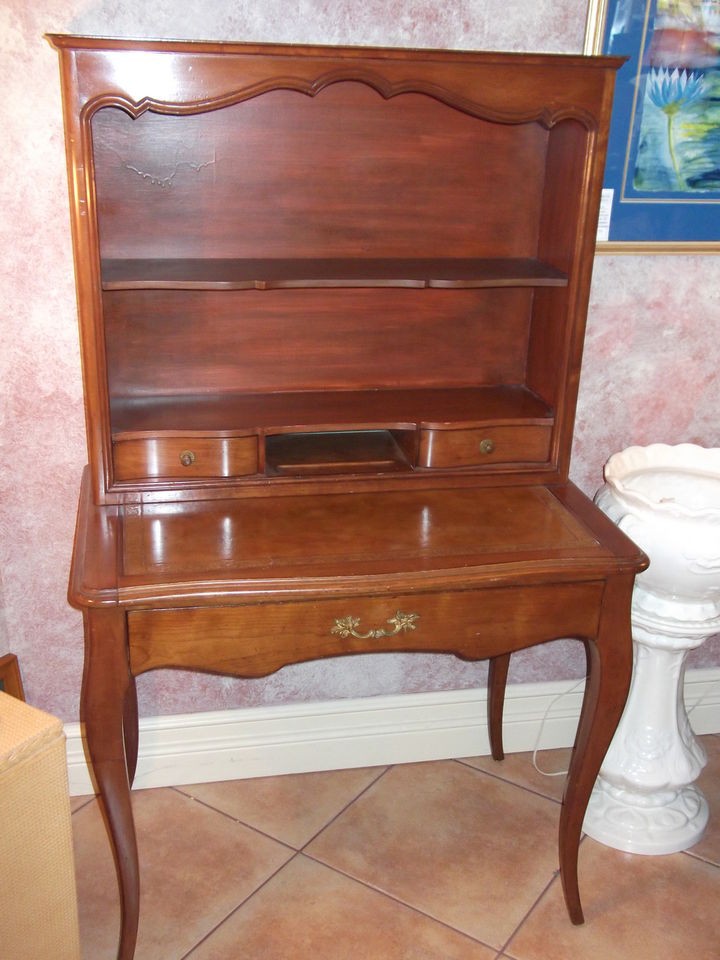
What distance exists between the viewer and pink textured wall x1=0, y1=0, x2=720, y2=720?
1.81m

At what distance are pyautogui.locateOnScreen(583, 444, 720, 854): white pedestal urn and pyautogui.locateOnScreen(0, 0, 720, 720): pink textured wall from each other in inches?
6.3

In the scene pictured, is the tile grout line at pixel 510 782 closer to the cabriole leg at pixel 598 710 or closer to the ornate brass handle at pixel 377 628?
the cabriole leg at pixel 598 710

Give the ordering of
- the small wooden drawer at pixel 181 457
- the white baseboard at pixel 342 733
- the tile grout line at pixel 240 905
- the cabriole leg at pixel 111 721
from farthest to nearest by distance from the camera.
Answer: the white baseboard at pixel 342 733
the tile grout line at pixel 240 905
the small wooden drawer at pixel 181 457
the cabriole leg at pixel 111 721

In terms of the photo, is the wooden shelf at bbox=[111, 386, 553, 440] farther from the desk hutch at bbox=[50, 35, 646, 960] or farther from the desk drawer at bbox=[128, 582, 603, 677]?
the desk drawer at bbox=[128, 582, 603, 677]

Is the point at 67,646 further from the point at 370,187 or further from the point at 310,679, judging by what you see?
the point at 370,187

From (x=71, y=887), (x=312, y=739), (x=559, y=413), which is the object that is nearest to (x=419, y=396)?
(x=559, y=413)

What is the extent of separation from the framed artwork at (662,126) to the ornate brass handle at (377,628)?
100 centimetres

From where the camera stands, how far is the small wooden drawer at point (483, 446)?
6.27ft

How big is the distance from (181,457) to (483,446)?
24.0 inches

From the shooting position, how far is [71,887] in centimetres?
156

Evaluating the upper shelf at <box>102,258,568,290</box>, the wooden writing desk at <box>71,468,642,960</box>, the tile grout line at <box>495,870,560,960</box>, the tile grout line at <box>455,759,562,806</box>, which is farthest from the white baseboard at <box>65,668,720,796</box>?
the upper shelf at <box>102,258,568,290</box>

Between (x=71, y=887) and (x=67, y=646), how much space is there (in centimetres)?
74

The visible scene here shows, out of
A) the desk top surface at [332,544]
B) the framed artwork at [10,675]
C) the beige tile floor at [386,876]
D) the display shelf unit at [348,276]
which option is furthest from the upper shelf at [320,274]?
the beige tile floor at [386,876]

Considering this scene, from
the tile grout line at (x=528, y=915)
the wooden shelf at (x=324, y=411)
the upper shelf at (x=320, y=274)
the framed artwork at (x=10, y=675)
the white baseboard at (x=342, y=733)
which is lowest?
the tile grout line at (x=528, y=915)
